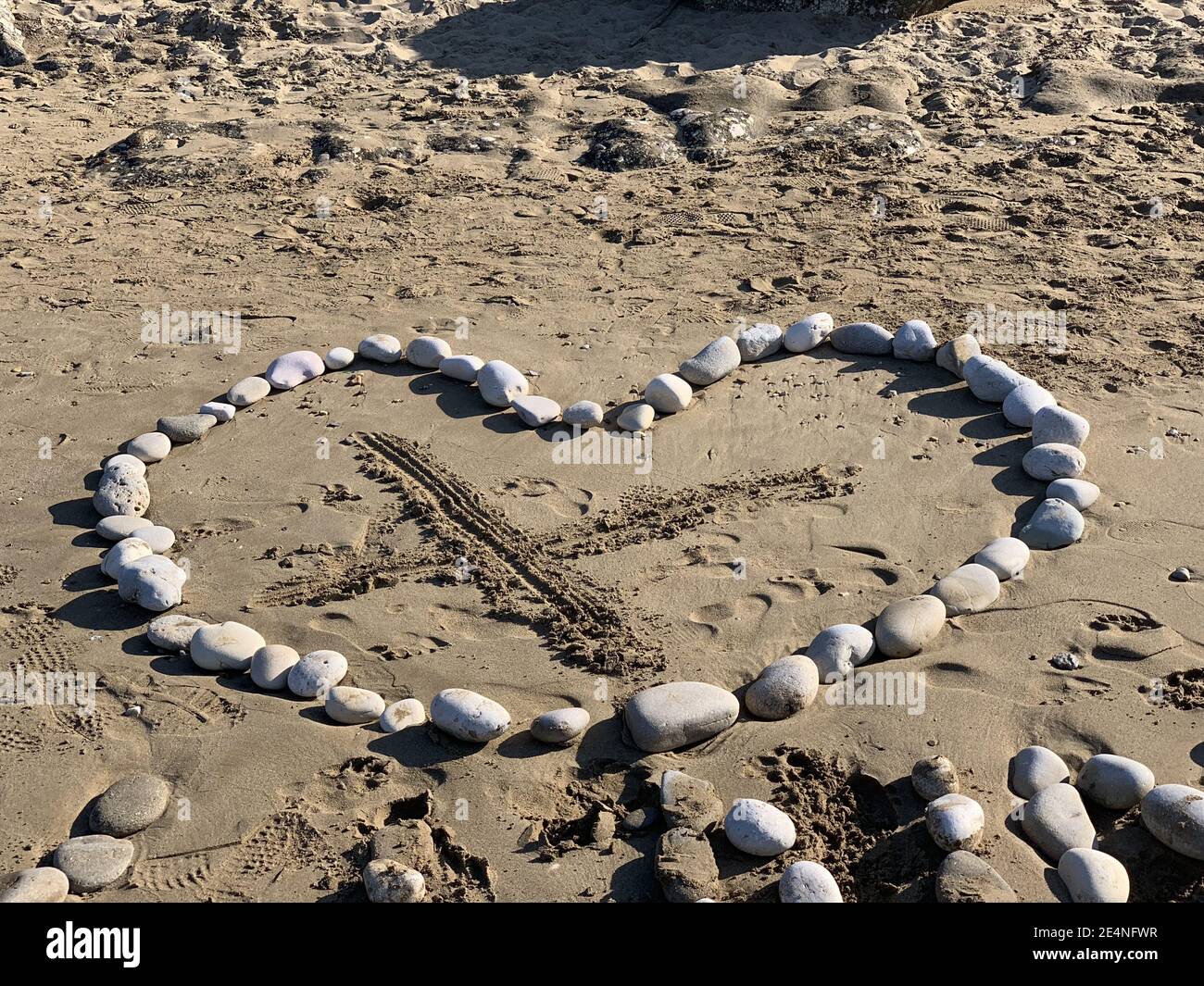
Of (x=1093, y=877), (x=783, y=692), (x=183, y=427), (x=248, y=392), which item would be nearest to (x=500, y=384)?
(x=248, y=392)

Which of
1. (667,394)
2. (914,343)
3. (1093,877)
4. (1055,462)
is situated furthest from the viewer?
(914,343)

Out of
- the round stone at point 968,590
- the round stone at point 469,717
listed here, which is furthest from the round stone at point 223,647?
the round stone at point 968,590

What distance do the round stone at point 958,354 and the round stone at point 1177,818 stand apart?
10.2 ft

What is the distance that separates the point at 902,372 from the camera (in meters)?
6.68

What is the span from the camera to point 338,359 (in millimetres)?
6820

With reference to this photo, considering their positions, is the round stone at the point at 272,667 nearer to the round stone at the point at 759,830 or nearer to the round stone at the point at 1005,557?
the round stone at the point at 759,830

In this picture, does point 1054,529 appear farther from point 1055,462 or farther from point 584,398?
point 584,398

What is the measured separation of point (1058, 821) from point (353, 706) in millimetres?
2493

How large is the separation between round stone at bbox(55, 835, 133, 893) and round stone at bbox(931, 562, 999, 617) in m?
3.23

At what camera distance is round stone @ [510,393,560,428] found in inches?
248

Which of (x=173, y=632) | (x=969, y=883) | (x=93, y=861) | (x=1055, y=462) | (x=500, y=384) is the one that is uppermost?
(x=1055, y=462)

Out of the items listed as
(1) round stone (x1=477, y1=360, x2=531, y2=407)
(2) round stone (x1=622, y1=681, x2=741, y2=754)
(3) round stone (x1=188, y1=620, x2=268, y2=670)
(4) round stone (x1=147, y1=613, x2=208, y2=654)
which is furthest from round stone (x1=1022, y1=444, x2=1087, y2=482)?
(4) round stone (x1=147, y1=613, x2=208, y2=654)

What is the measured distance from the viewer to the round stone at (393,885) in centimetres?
368

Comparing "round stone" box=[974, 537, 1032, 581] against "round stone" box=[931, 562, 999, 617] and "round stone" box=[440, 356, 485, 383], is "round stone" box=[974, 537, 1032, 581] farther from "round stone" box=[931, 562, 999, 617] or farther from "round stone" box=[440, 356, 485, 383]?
"round stone" box=[440, 356, 485, 383]
